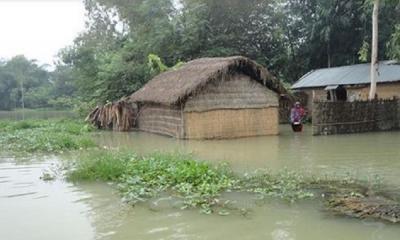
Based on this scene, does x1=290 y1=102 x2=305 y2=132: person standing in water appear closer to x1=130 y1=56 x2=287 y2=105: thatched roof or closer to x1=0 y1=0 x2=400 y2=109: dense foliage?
x1=130 y1=56 x2=287 y2=105: thatched roof

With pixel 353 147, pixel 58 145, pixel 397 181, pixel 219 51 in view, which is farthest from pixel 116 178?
pixel 219 51

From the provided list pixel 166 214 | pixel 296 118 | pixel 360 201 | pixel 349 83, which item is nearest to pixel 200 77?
pixel 296 118

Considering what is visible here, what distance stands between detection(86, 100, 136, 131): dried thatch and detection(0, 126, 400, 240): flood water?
11.3 m

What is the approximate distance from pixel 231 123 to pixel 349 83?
8776 millimetres

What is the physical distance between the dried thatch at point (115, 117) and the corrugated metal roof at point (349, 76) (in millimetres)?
9736

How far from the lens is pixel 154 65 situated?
26531 millimetres

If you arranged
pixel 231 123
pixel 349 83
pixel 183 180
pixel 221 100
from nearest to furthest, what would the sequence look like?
1. pixel 183 180
2. pixel 221 100
3. pixel 231 123
4. pixel 349 83

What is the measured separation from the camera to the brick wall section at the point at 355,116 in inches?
743

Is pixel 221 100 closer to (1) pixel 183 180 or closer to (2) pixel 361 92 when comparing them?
(2) pixel 361 92

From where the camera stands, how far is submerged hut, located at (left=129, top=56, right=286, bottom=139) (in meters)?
18.7

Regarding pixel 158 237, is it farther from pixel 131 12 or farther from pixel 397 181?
pixel 131 12

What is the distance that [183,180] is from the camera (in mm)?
9242

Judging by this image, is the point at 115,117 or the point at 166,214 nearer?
the point at 166,214

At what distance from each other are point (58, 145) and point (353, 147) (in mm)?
9151
